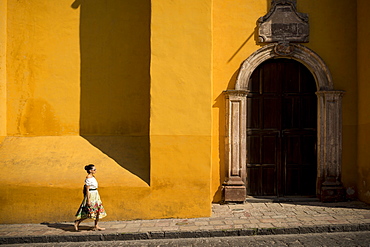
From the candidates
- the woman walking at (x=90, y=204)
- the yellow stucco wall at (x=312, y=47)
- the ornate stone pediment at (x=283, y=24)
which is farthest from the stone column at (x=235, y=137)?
the woman walking at (x=90, y=204)

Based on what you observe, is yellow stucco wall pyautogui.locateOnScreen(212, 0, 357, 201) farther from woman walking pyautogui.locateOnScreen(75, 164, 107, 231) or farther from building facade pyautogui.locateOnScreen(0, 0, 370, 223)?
woman walking pyautogui.locateOnScreen(75, 164, 107, 231)

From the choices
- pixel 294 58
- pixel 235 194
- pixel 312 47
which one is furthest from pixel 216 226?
pixel 312 47

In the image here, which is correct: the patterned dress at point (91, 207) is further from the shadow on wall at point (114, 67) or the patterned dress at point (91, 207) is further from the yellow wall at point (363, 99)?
the yellow wall at point (363, 99)

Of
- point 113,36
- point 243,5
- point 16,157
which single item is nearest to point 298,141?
point 243,5

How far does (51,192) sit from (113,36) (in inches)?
143

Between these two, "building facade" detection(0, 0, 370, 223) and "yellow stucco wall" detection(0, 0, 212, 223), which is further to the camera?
"building facade" detection(0, 0, 370, 223)

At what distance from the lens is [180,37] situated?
6602 mm

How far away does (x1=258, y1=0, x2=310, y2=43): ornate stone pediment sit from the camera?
7477mm

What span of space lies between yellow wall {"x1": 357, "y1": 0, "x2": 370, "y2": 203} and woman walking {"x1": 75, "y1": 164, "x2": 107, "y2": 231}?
582cm

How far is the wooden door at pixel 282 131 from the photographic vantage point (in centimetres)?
767

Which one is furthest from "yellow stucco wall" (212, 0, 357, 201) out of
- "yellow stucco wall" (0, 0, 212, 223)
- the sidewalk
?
the sidewalk

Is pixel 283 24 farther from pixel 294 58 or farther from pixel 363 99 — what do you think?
pixel 363 99

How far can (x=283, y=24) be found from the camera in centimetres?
750

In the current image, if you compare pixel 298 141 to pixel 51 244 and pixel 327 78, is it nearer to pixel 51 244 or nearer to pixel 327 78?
pixel 327 78
